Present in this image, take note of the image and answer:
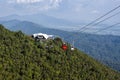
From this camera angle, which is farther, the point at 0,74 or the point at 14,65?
the point at 14,65

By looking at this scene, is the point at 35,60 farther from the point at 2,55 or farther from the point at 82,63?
the point at 82,63

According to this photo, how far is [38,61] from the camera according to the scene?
3775 inches

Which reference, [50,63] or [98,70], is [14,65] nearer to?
[50,63]

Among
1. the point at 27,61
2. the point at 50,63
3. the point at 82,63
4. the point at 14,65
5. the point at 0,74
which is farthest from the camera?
the point at 82,63

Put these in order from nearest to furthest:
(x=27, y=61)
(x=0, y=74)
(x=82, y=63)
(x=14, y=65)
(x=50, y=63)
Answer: (x=0, y=74) → (x=14, y=65) → (x=27, y=61) → (x=50, y=63) → (x=82, y=63)

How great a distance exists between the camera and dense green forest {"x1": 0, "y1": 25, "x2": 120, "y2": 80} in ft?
285

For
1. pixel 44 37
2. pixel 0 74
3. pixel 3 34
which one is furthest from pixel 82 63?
pixel 0 74

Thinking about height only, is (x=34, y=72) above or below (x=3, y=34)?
below

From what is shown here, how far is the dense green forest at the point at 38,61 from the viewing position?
285 ft

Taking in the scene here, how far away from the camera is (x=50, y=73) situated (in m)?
92.9

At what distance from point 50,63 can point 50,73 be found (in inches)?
261

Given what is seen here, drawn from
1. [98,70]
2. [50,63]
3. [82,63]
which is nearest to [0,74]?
[50,63]

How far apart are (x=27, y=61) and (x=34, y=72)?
4.72 m

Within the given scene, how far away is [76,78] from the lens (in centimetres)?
9762
